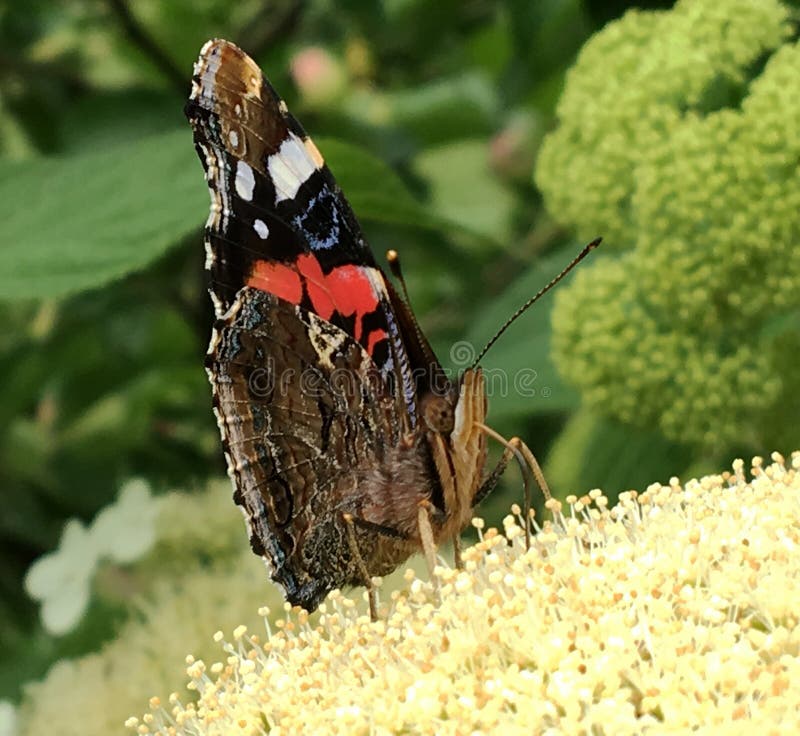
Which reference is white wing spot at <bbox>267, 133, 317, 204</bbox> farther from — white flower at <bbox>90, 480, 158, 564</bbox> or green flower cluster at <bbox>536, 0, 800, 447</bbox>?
white flower at <bbox>90, 480, 158, 564</bbox>

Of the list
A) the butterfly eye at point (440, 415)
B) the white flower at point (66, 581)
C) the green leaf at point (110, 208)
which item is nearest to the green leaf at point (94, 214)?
the green leaf at point (110, 208)

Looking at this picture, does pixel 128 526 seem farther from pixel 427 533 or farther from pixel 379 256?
pixel 379 256

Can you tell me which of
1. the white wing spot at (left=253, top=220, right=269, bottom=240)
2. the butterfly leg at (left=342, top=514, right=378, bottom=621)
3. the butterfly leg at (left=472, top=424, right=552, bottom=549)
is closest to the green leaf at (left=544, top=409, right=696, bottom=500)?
the butterfly leg at (left=472, top=424, right=552, bottom=549)

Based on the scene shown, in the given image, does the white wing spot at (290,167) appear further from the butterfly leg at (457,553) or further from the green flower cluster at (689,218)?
the butterfly leg at (457,553)

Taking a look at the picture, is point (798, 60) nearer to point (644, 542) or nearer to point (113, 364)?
point (644, 542)

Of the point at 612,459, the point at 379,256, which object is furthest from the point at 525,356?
the point at 379,256

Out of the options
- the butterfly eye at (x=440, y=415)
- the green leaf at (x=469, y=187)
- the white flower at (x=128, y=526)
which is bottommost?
the green leaf at (x=469, y=187)

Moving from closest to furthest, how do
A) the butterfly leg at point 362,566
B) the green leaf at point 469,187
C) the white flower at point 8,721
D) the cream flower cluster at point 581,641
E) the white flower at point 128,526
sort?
1. the cream flower cluster at point 581,641
2. the butterfly leg at point 362,566
3. the white flower at point 8,721
4. the white flower at point 128,526
5. the green leaf at point 469,187
